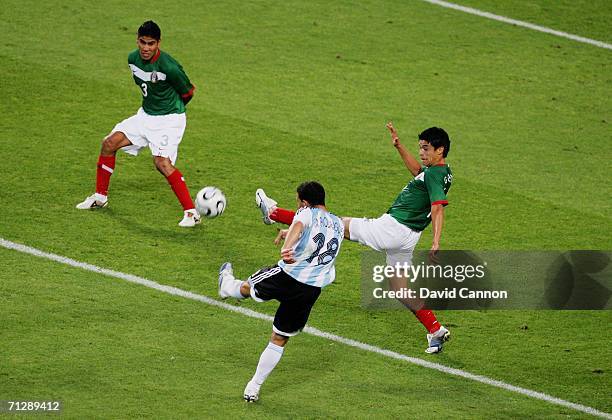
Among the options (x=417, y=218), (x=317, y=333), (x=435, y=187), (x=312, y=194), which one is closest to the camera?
(x=312, y=194)

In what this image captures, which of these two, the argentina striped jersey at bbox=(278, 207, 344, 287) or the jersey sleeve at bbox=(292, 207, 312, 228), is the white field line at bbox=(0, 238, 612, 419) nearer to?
the argentina striped jersey at bbox=(278, 207, 344, 287)

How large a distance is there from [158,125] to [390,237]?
3252mm

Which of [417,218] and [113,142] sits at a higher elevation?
[113,142]

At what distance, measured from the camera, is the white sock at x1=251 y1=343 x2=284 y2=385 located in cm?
919

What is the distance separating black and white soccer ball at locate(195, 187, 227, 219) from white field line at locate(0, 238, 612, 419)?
103cm

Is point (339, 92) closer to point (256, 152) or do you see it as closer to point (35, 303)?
point (256, 152)

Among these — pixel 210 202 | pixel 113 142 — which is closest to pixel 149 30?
pixel 113 142

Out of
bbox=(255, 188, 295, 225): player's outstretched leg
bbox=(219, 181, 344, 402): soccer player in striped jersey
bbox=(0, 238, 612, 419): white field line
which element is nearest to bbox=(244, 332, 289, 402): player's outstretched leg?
bbox=(219, 181, 344, 402): soccer player in striped jersey

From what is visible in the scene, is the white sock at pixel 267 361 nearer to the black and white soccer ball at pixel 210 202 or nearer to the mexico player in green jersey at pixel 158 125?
the black and white soccer ball at pixel 210 202

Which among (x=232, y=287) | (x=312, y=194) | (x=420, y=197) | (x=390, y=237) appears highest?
(x=420, y=197)

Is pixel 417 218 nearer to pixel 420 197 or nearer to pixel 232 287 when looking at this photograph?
pixel 420 197

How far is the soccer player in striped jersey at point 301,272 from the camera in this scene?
9148 mm

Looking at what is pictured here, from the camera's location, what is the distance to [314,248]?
30.0ft

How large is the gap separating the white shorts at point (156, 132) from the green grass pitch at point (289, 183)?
786mm
